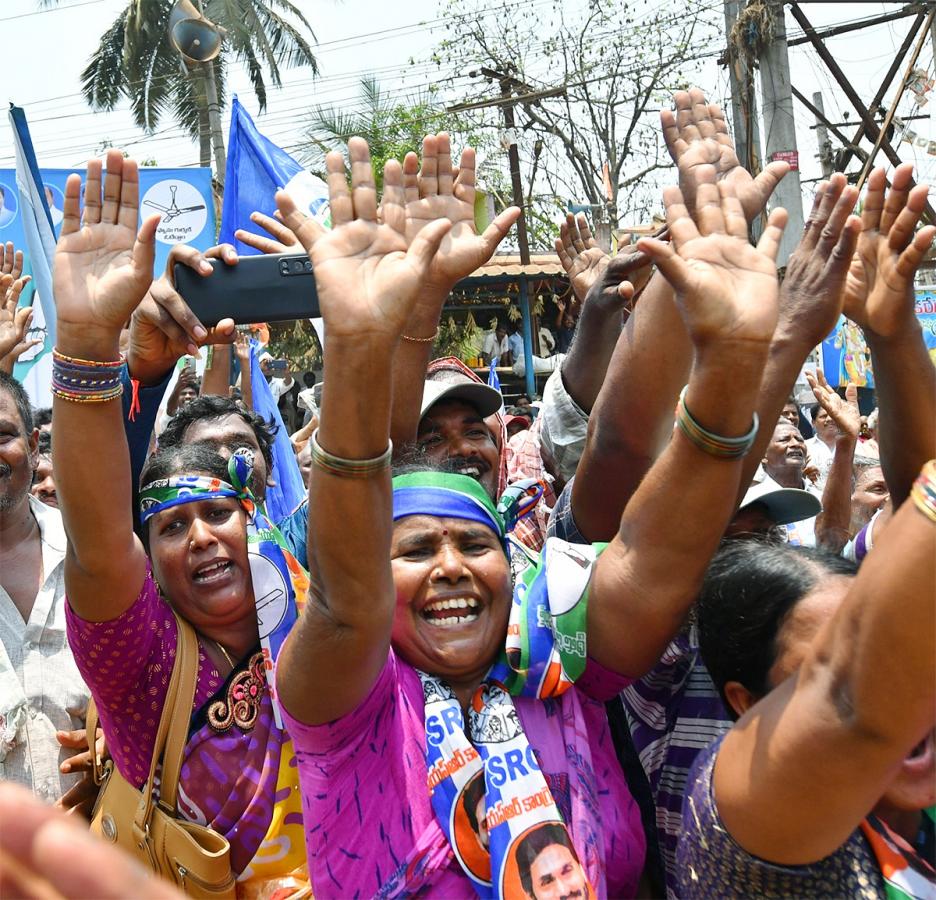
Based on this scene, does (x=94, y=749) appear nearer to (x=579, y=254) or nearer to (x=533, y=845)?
(x=533, y=845)

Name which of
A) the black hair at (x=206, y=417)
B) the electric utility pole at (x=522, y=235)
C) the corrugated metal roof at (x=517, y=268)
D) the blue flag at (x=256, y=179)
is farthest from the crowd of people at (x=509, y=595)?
the corrugated metal roof at (x=517, y=268)

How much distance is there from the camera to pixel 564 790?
5.85ft

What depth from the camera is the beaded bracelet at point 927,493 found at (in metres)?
1.17

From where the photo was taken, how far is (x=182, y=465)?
8.41 ft

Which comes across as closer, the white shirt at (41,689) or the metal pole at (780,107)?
the white shirt at (41,689)

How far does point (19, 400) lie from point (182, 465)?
0.95 metres

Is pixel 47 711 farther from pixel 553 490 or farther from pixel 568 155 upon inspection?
pixel 568 155

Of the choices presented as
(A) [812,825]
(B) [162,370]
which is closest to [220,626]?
(B) [162,370]

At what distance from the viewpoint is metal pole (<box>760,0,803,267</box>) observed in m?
10.1

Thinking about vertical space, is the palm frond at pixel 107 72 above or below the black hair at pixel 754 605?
above

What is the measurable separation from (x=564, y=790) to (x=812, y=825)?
0.56m

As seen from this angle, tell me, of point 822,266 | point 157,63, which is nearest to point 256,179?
point 822,266

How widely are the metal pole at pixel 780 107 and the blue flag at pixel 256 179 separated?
619 centimetres

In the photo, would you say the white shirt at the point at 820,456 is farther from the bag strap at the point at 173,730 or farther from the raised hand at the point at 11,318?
the bag strap at the point at 173,730
